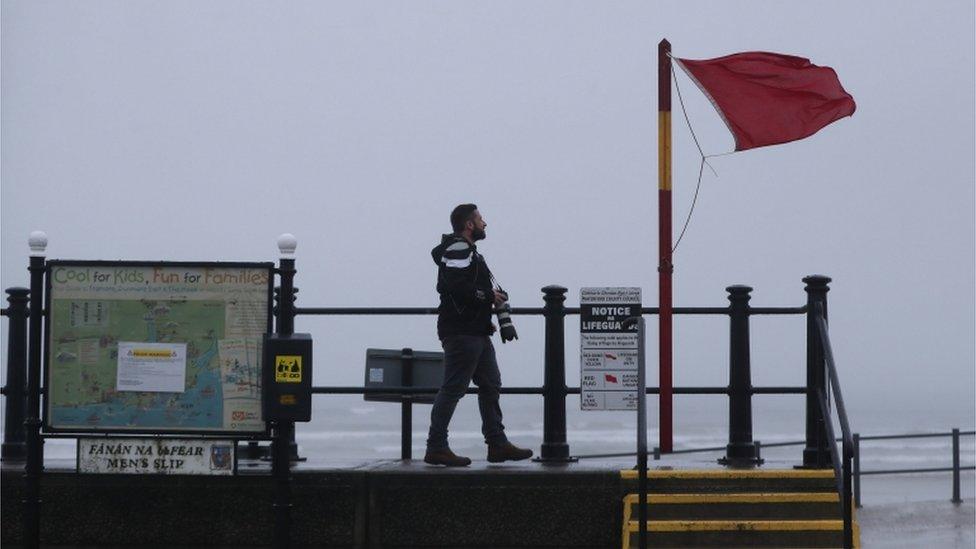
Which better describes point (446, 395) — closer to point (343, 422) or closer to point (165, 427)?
point (165, 427)

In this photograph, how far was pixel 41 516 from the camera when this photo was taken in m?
9.65

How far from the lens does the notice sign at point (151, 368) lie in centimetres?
936

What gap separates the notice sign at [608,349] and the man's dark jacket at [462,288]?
1.02m

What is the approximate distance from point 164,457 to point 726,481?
11.6 ft

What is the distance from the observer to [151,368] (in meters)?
9.38

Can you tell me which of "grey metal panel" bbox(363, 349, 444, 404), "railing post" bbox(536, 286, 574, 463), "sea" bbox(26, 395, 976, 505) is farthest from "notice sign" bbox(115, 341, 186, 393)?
"sea" bbox(26, 395, 976, 505)

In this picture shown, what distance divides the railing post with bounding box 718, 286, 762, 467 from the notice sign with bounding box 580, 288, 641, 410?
26.3 inches

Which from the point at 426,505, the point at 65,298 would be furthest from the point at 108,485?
the point at 426,505

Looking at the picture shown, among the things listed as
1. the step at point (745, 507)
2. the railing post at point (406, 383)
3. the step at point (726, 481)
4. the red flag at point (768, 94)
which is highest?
the red flag at point (768, 94)

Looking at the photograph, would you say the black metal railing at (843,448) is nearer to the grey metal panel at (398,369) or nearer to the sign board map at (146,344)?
the grey metal panel at (398,369)

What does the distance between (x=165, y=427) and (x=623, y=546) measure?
2929 mm

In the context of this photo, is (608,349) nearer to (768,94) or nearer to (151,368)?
(768,94)

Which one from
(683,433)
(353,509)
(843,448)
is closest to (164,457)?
(353,509)

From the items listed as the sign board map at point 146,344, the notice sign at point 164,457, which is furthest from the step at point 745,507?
the sign board map at point 146,344
